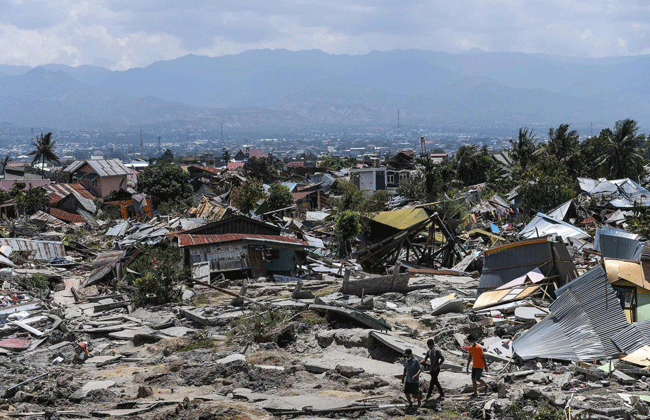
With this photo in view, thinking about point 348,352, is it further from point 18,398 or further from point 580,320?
point 18,398

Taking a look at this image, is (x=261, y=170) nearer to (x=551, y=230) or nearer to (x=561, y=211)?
(x=561, y=211)

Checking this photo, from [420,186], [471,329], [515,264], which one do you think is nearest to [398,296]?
[515,264]

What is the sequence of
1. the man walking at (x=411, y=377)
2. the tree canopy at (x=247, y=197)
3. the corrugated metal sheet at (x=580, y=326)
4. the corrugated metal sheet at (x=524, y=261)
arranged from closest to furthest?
the man walking at (x=411, y=377) < the corrugated metal sheet at (x=580, y=326) < the corrugated metal sheet at (x=524, y=261) < the tree canopy at (x=247, y=197)

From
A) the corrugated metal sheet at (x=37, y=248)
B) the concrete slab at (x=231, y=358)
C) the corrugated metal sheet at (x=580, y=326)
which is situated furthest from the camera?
the corrugated metal sheet at (x=37, y=248)

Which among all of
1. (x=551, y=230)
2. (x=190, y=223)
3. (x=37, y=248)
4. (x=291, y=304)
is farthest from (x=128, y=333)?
(x=190, y=223)

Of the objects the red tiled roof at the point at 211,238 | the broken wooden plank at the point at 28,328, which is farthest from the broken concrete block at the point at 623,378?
the red tiled roof at the point at 211,238

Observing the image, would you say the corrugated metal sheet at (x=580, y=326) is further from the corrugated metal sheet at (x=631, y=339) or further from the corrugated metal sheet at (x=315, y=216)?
the corrugated metal sheet at (x=315, y=216)

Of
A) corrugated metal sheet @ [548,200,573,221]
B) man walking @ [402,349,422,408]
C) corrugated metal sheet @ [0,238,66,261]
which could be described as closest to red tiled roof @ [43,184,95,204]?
corrugated metal sheet @ [0,238,66,261]
